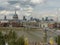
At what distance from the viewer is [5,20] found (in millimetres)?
2471

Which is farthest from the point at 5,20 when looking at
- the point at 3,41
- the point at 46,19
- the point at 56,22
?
the point at 56,22

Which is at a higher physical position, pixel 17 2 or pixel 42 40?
pixel 17 2

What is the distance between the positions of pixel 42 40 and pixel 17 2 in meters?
0.76

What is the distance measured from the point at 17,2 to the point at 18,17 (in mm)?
253

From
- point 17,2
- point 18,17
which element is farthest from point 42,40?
point 17,2

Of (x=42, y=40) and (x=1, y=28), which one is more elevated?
(x=1, y=28)

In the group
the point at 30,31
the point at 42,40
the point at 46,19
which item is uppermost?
the point at 46,19

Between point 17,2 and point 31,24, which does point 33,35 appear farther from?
point 17,2

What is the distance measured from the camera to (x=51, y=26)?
2.45 metres

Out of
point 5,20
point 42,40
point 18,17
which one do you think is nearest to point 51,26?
point 42,40

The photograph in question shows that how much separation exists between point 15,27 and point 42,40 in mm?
492

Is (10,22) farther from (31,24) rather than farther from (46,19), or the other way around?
(46,19)

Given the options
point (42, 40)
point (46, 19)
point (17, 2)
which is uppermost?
point (17, 2)

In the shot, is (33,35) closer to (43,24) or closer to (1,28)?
(43,24)
